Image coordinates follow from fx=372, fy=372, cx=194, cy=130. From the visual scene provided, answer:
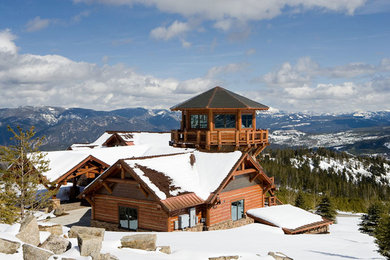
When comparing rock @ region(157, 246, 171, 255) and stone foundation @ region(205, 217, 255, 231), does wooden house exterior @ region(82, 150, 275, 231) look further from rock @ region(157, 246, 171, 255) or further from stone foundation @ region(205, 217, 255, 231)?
rock @ region(157, 246, 171, 255)

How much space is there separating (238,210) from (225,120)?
7565mm

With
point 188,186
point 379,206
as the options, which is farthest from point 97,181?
point 379,206

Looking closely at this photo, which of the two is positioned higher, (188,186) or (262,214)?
(188,186)

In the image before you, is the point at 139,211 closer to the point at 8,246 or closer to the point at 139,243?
the point at 139,243

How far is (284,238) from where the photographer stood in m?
21.5

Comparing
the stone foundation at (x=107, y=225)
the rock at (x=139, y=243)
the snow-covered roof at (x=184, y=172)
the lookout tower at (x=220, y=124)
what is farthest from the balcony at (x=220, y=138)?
the rock at (x=139, y=243)

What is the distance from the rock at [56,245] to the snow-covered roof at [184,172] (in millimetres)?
9519

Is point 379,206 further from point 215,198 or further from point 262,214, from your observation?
point 215,198

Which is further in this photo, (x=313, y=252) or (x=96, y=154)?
(x=96, y=154)

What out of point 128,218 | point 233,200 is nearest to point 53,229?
point 128,218

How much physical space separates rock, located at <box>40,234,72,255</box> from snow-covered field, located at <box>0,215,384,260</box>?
29 cm

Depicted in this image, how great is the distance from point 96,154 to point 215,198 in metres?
16.6

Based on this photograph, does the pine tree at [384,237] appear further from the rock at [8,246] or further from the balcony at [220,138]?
the rock at [8,246]

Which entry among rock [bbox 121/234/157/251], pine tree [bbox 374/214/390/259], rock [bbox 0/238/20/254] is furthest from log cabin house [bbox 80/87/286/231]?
rock [bbox 0/238/20/254]
